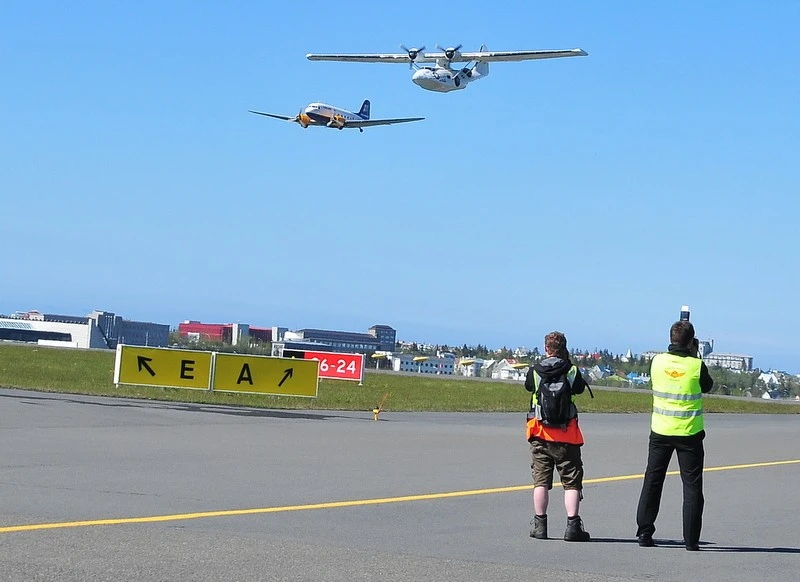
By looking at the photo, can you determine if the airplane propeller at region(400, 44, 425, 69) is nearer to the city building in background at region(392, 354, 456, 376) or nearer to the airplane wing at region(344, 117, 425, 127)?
the airplane wing at region(344, 117, 425, 127)

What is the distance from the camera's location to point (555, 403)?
9.36 metres

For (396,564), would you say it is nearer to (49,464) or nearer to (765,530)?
(765,530)

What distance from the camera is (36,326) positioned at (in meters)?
142

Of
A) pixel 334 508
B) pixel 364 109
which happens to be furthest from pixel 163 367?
pixel 364 109

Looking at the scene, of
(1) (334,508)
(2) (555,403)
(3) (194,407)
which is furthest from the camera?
(3) (194,407)

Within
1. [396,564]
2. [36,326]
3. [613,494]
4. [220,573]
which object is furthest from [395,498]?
[36,326]

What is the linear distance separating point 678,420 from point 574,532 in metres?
1.26

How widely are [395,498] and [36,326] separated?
138m

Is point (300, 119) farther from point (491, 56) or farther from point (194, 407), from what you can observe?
point (194, 407)

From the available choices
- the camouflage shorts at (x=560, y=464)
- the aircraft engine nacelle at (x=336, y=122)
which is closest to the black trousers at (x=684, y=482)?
the camouflage shorts at (x=560, y=464)

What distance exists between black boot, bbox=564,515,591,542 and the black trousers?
47 centimetres

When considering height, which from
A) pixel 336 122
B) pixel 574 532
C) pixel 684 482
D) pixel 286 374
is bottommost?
pixel 574 532

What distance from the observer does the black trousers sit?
30.0 ft

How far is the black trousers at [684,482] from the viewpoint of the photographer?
9.16 m
